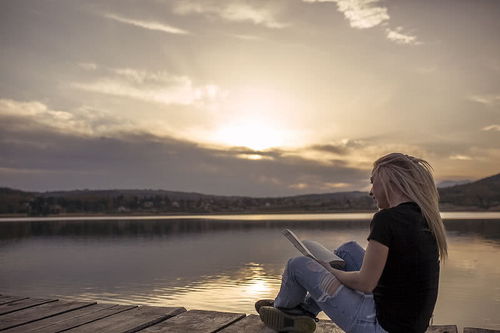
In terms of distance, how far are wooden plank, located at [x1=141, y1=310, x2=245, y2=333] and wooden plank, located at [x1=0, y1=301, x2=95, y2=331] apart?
4.81 ft

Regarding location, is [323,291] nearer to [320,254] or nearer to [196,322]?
[320,254]

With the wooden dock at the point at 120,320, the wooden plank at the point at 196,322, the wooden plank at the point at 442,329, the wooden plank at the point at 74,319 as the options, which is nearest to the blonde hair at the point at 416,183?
the wooden plank at the point at 442,329

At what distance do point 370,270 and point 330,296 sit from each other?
631mm

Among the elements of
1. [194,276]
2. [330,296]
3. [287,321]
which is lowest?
[194,276]

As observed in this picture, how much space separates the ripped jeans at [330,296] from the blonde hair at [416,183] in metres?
0.71

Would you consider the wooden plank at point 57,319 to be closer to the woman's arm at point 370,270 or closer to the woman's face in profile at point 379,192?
the woman's arm at point 370,270

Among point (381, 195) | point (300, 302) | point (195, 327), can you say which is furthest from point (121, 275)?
point (381, 195)

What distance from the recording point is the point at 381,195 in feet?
12.4

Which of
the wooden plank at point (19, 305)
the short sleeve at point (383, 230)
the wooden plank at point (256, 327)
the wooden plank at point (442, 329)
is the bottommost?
the wooden plank at point (442, 329)

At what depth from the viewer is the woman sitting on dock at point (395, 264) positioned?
3498 mm

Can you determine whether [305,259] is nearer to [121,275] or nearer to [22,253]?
[121,275]

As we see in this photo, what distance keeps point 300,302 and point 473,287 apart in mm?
12039

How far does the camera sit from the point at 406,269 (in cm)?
354

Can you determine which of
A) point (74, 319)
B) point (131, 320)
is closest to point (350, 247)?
point (131, 320)
